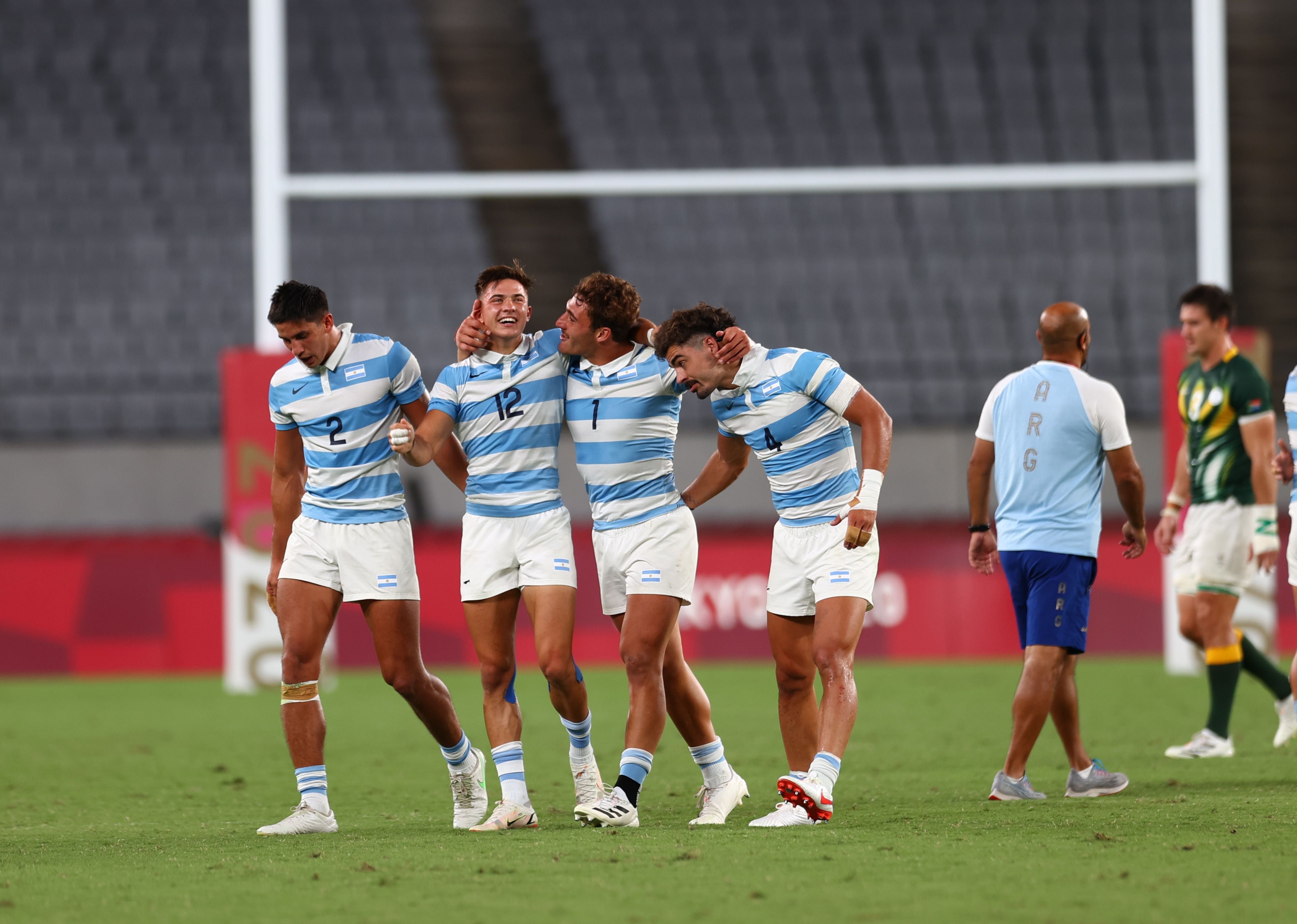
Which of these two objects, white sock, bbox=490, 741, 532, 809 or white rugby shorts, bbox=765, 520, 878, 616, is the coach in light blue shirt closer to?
white rugby shorts, bbox=765, 520, 878, 616

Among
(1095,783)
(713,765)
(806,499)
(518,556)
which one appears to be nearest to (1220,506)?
(1095,783)

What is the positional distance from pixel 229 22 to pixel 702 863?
16.4 meters

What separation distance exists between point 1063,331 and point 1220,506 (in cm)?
173

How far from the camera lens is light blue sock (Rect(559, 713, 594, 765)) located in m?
5.18

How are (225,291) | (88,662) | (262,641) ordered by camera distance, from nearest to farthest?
(262,641) < (88,662) < (225,291)

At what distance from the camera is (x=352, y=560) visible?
5121 millimetres

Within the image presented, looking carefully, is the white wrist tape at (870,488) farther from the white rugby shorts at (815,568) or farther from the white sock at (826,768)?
the white sock at (826,768)

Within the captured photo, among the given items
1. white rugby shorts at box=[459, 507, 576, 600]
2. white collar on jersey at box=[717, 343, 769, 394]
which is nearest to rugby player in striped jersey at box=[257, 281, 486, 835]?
white rugby shorts at box=[459, 507, 576, 600]

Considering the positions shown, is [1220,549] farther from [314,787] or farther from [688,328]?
[314,787]

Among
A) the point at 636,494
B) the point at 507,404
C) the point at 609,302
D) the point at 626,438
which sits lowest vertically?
the point at 636,494

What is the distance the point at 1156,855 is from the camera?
4.17 m

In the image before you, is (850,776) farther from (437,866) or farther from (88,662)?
(88,662)

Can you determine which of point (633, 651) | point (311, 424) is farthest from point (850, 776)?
point (311, 424)

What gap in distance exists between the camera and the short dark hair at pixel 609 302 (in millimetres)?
5109
